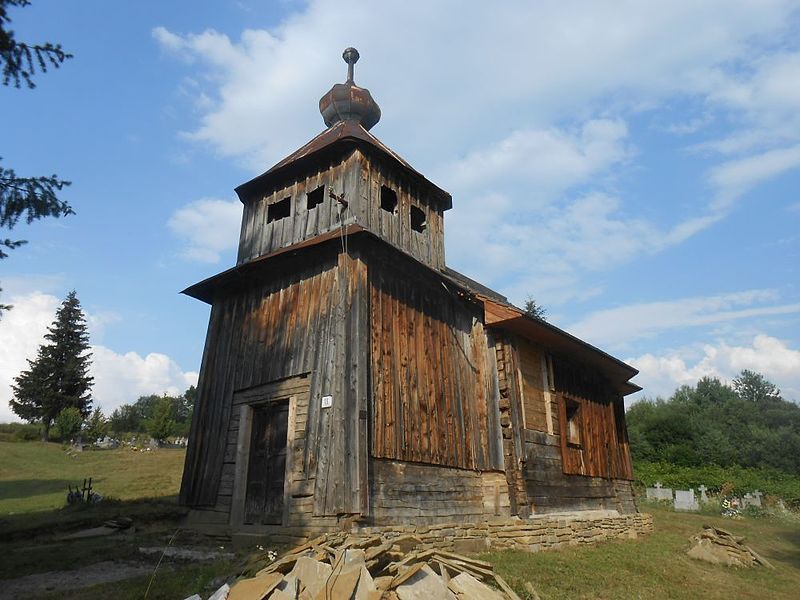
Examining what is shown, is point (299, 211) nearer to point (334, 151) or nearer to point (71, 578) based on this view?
point (334, 151)

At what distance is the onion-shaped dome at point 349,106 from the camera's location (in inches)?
626

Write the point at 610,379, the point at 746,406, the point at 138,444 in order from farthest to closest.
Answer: the point at 746,406 → the point at 138,444 → the point at 610,379

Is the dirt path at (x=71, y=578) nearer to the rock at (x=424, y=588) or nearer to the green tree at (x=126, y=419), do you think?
the rock at (x=424, y=588)

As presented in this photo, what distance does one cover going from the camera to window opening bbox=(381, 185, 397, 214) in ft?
45.6

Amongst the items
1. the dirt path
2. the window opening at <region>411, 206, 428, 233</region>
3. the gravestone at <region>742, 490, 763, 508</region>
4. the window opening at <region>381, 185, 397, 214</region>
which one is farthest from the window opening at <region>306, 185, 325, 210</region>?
the gravestone at <region>742, 490, 763, 508</region>

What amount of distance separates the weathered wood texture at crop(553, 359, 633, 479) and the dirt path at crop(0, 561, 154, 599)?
419 inches

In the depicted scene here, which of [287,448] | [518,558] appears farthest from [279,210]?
[518,558]

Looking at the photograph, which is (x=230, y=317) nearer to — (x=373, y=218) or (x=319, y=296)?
(x=319, y=296)

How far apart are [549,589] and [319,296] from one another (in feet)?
22.2

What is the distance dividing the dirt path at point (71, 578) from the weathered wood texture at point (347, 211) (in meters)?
7.53

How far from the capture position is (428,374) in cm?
1218

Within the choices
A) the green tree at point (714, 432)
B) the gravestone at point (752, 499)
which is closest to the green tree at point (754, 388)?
the green tree at point (714, 432)

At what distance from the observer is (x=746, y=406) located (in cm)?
6525

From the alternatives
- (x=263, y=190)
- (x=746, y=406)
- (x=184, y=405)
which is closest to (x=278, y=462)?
(x=263, y=190)
